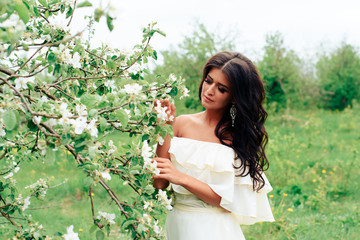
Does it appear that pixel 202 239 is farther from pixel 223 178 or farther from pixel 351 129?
pixel 351 129

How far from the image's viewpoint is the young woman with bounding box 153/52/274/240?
228 cm

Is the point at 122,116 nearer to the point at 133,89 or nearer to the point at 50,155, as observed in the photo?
the point at 133,89

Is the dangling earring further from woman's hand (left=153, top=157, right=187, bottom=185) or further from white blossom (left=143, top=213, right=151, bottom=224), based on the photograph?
white blossom (left=143, top=213, right=151, bottom=224)

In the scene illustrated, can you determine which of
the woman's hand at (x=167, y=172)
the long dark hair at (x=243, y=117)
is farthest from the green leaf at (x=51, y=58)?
the long dark hair at (x=243, y=117)

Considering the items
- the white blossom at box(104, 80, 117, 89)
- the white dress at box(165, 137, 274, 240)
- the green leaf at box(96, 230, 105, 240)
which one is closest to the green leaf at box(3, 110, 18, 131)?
the green leaf at box(96, 230, 105, 240)

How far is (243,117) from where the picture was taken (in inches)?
94.3

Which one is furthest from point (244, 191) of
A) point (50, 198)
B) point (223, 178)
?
point (50, 198)

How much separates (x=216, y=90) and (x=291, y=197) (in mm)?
3252

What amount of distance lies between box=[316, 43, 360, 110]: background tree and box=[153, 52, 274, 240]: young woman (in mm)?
18238

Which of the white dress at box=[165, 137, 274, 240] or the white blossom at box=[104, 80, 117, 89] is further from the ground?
the white blossom at box=[104, 80, 117, 89]

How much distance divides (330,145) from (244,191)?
6.21 meters

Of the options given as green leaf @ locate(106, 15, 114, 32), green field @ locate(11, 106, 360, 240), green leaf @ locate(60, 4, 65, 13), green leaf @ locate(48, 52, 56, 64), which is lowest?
green field @ locate(11, 106, 360, 240)

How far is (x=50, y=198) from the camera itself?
512 cm

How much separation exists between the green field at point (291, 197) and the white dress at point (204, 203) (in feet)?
3.23
